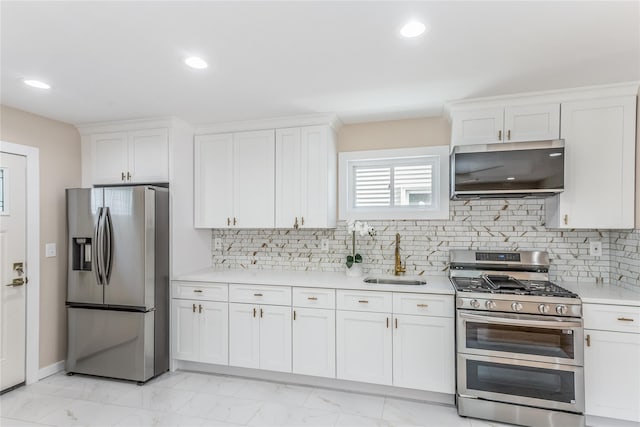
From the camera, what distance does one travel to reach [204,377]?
318cm

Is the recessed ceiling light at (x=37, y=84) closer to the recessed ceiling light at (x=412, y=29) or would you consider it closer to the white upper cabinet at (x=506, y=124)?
the recessed ceiling light at (x=412, y=29)

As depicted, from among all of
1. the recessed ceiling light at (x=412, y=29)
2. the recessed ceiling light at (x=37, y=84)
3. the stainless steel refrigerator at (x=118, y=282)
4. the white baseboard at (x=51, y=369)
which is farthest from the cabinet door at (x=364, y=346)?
the recessed ceiling light at (x=37, y=84)

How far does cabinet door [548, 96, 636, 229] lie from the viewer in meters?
2.51

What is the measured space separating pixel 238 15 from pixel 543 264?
2.88 m

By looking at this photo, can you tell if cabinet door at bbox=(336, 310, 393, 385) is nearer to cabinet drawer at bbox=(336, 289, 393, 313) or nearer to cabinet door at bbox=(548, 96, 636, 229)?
cabinet drawer at bbox=(336, 289, 393, 313)

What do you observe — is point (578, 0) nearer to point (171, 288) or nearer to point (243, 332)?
point (243, 332)

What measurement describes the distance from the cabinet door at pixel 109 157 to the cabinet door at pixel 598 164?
3824 millimetres

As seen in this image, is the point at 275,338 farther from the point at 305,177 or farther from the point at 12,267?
the point at 12,267

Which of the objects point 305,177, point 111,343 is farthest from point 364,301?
point 111,343

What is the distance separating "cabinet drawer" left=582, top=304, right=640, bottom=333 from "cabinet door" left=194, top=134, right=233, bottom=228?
9.75 ft

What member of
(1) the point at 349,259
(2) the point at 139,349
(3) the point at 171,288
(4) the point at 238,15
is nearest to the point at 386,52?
(4) the point at 238,15

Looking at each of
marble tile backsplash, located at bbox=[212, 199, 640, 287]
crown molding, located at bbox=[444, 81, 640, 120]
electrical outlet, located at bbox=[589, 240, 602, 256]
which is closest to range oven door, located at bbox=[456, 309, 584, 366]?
marble tile backsplash, located at bbox=[212, 199, 640, 287]

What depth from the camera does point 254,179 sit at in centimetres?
341

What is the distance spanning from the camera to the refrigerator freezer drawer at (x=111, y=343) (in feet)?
9.90
